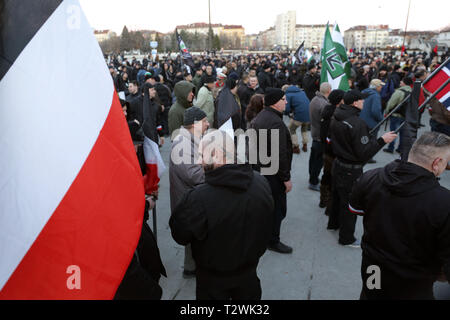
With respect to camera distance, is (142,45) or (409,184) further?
(142,45)

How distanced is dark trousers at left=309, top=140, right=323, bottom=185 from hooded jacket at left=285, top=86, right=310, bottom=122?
6.34ft

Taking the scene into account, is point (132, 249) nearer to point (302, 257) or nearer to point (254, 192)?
point (254, 192)

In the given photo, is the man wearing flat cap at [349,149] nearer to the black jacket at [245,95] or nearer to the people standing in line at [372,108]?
the people standing in line at [372,108]

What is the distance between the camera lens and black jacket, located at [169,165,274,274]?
2.11m

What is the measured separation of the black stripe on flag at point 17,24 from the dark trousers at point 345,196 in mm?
3648

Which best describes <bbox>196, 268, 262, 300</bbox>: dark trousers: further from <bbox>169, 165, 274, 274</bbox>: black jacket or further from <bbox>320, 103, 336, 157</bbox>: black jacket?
<bbox>320, 103, 336, 157</bbox>: black jacket

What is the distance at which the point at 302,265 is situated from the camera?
12.9 ft

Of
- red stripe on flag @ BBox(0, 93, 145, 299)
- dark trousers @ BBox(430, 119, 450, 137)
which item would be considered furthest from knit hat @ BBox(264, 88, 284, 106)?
dark trousers @ BBox(430, 119, 450, 137)

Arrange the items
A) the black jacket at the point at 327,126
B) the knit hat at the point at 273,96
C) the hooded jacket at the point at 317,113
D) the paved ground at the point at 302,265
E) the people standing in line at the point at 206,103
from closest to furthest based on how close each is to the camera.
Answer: the paved ground at the point at 302,265 → the knit hat at the point at 273,96 → the black jacket at the point at 327,126 → the hooded jacket at the point at 317,113 → the people standing in line at the point at 206,103

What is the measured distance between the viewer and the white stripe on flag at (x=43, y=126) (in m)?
1.42

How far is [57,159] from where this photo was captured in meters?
1.51

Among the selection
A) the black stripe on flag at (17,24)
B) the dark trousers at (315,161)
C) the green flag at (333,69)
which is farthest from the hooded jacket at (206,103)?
the black stripe on flag at (17,24)

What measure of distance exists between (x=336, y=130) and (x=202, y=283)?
2.67m

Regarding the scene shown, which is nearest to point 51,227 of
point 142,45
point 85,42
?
point 85,42
